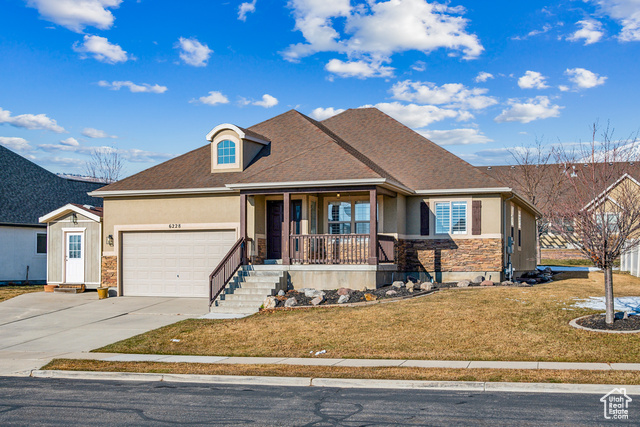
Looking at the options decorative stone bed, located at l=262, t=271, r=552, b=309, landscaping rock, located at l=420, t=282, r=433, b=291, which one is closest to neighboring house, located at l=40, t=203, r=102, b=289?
decorative stone bed, located at l=262, t=271, r=552, b=309

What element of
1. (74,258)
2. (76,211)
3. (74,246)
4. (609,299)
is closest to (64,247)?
(74,246)

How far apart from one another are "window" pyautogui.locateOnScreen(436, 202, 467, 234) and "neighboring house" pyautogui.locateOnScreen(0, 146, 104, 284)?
→ 21090 mm

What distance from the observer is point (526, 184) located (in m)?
45.5

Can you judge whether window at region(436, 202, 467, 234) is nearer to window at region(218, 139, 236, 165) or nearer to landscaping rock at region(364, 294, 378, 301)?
landscaping rock at region(364, 294, 378, 301)

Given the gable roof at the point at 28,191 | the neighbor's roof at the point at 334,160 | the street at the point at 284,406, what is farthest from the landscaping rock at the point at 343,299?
the gable roof at the point at 28,191

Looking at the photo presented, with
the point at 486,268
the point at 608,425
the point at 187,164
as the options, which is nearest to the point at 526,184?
the point at 486,268

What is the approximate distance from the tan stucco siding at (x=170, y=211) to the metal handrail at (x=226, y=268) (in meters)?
1.58

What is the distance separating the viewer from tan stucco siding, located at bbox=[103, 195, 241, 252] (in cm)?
2273

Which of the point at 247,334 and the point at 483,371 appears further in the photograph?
the point at 247,334

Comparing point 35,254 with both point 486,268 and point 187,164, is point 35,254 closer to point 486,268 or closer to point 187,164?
point 187,164

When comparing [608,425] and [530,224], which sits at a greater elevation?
[530,224]

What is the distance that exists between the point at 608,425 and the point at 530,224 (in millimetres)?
26945

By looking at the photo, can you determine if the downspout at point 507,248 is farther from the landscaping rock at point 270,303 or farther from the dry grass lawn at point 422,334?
the landscaping rock at point 270,303

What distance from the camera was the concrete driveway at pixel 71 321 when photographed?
14586 millimetres
